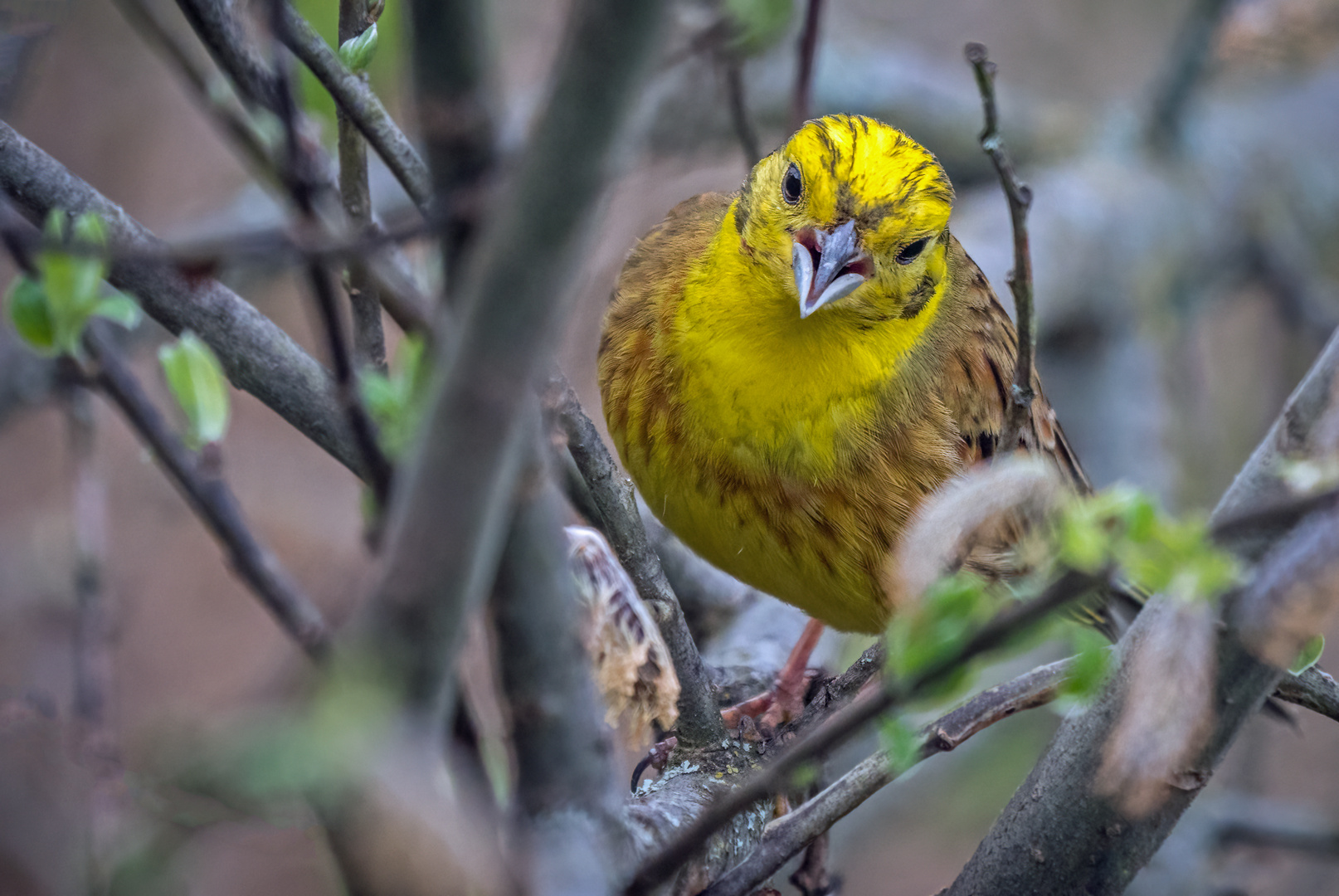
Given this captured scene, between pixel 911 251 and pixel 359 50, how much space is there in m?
1.25

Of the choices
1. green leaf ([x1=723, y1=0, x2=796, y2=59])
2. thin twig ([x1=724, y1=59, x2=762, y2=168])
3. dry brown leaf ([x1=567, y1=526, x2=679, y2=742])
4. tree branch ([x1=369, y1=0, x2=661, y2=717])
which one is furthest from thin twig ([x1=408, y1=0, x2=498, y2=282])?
thin twig ([x1=724, y1=59, x2=762, y2=168])

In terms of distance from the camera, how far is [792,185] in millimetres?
2236

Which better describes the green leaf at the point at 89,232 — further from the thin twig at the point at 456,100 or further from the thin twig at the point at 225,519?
the thin twig at the point at 456,100

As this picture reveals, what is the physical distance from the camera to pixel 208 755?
2.63 ft

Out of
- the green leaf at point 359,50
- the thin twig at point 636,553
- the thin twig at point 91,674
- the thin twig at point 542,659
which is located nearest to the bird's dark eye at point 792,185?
the thin twig at point 636,553

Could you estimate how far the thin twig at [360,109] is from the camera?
139 cm

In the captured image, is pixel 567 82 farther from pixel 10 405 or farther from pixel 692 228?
pixel 10 405

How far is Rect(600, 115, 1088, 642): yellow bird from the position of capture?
2.20m

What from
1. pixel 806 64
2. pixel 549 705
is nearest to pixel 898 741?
pixel 549 705

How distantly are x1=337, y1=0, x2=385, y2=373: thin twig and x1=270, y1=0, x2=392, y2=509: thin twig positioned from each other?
0.62 metres

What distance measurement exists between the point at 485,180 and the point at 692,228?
191 cm

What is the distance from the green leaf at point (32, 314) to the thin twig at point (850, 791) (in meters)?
1.05

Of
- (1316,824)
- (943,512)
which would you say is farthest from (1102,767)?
(1316,824)

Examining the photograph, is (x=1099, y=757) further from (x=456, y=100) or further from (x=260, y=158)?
(x=260, y=158)
